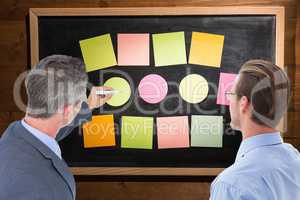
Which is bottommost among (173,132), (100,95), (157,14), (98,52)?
(173,132)

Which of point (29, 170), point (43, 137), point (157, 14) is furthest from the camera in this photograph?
point (157, 14)

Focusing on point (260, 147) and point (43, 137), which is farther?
point (43, 137)

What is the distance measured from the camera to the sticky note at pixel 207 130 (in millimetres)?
2078

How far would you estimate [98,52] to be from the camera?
210 centimetres

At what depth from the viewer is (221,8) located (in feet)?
6.72

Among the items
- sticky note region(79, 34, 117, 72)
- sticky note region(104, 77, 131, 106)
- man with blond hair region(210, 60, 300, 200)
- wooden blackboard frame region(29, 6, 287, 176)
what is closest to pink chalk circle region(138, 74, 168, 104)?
sticky note region(104, 77, 131, 106)

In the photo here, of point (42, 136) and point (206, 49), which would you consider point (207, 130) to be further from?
point (42, 136)

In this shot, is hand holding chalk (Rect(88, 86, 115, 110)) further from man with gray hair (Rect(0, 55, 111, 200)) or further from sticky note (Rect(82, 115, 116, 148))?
man with gray hair (Rect(0, 55, 111, 200))

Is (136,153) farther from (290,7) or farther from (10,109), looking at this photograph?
(290,7)

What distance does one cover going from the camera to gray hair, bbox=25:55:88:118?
131 centimetres

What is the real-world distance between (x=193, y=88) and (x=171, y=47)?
212mm

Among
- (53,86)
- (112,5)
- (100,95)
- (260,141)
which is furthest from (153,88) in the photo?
(260,141)

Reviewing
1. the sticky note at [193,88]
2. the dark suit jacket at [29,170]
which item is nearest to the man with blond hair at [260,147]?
the dark suit jacket at [29,170]

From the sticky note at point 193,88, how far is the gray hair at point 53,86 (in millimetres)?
751
